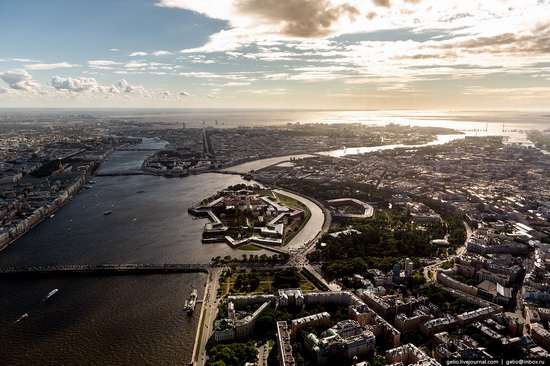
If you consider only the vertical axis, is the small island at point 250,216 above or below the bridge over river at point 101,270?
above

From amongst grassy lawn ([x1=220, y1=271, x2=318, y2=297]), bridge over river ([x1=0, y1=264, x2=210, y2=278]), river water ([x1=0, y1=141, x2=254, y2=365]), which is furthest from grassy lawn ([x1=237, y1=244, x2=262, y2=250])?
grassy lawn ([x1=220, y1=271, x2=318, y2=297])

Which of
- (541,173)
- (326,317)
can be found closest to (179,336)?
(326,317)

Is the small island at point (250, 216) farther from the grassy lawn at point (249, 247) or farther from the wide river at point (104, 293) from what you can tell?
the wide river at point (104, 293)

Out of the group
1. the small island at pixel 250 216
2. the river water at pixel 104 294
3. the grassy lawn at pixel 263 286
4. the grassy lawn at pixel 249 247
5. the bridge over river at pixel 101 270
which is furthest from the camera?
the small island at pixel 250 216

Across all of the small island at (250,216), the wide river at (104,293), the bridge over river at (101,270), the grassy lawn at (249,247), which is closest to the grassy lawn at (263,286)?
the wide river at (104,293)

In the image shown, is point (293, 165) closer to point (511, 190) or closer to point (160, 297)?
point (511, 190)

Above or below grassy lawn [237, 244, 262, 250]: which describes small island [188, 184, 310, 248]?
above

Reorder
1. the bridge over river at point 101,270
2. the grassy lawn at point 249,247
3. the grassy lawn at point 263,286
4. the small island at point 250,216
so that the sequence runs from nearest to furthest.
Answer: the grassy lawn at point 263,286, the bridge over river at point 101,270, the grassy lawn at point 249,247, the small island at point 250,216

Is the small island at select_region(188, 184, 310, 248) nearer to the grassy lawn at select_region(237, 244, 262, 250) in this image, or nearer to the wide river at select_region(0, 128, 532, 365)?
the grassy lawn at select_region(237, 244, 262, 250)

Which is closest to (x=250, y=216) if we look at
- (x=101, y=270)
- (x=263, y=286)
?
(x=263, y=286)
